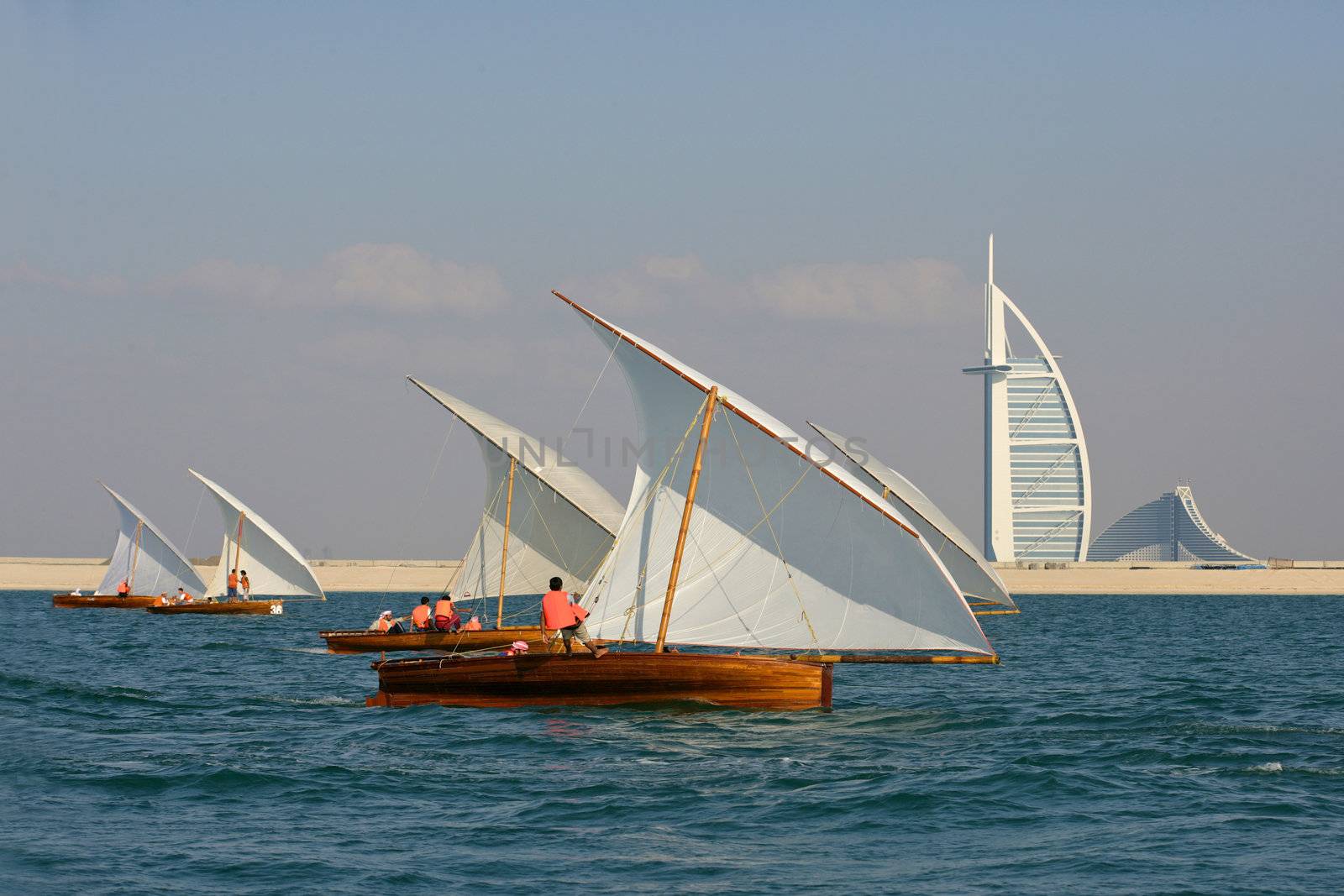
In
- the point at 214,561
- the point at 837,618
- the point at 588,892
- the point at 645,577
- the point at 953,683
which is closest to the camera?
the point at 588,892

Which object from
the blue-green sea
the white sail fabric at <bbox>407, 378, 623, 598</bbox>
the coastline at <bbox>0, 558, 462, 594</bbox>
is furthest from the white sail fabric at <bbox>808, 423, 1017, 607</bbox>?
the coastline at <bbox>0, 558, 462, 594</bbox>

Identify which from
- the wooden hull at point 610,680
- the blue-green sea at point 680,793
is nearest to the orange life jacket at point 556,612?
the wooden hull at point 610,680

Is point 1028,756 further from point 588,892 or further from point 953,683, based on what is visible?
point 953,683

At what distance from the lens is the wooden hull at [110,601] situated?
83.4 meters

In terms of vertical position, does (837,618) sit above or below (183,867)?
above

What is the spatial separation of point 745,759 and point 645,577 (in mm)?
7652

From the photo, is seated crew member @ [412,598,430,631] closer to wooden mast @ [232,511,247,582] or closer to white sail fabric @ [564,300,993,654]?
white sail fabric @ [564,300,993,654]

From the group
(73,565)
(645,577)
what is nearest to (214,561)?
(73,565)

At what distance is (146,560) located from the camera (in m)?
83.8

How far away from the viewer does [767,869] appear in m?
15.4

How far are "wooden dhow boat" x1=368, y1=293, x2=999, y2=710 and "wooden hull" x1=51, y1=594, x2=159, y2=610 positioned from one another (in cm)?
5968

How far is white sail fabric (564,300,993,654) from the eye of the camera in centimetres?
2558

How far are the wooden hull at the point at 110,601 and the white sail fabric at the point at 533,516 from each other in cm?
3816

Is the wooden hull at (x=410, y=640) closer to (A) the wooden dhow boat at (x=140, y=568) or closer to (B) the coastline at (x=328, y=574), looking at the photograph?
(A) the wooden dhow boat at (x=140, y=568)
